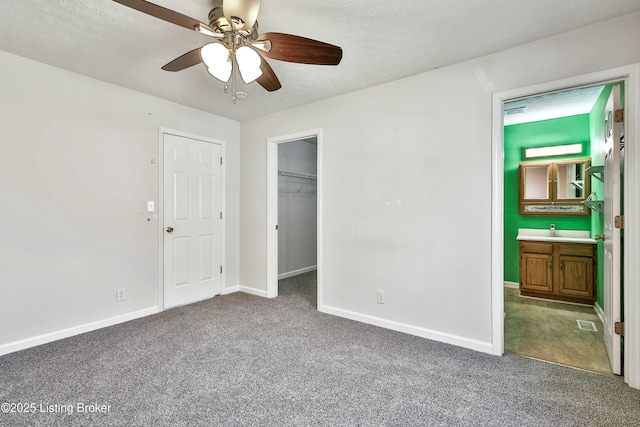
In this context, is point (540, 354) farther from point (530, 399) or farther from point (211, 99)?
point (211, 99)

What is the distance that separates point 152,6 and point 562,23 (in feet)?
8.25

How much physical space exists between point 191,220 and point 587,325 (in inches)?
178

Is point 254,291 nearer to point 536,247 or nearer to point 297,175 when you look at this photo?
point 297,175

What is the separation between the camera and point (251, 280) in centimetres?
417

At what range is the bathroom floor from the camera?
7.73 feet

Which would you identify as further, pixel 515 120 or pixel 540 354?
pixel 515 120

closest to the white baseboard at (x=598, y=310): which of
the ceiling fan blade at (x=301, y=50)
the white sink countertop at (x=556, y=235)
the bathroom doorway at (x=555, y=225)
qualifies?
the bathroom doorway at (x=555, y=225)

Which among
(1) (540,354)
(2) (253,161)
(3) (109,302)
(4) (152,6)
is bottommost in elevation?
(1) (540,354)

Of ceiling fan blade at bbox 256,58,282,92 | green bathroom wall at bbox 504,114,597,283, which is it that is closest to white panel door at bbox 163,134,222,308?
ceiling fan blade at bbox 256,58,282,92

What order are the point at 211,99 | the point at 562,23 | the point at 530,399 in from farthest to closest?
the point at 211,99 < the point at 562,23 < the point at 530,399

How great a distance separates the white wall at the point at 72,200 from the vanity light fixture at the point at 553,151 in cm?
492

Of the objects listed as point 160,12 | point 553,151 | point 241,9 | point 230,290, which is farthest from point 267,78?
point 553,151

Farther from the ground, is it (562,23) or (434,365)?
(562,23)

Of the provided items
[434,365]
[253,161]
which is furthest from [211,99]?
[434,365]
